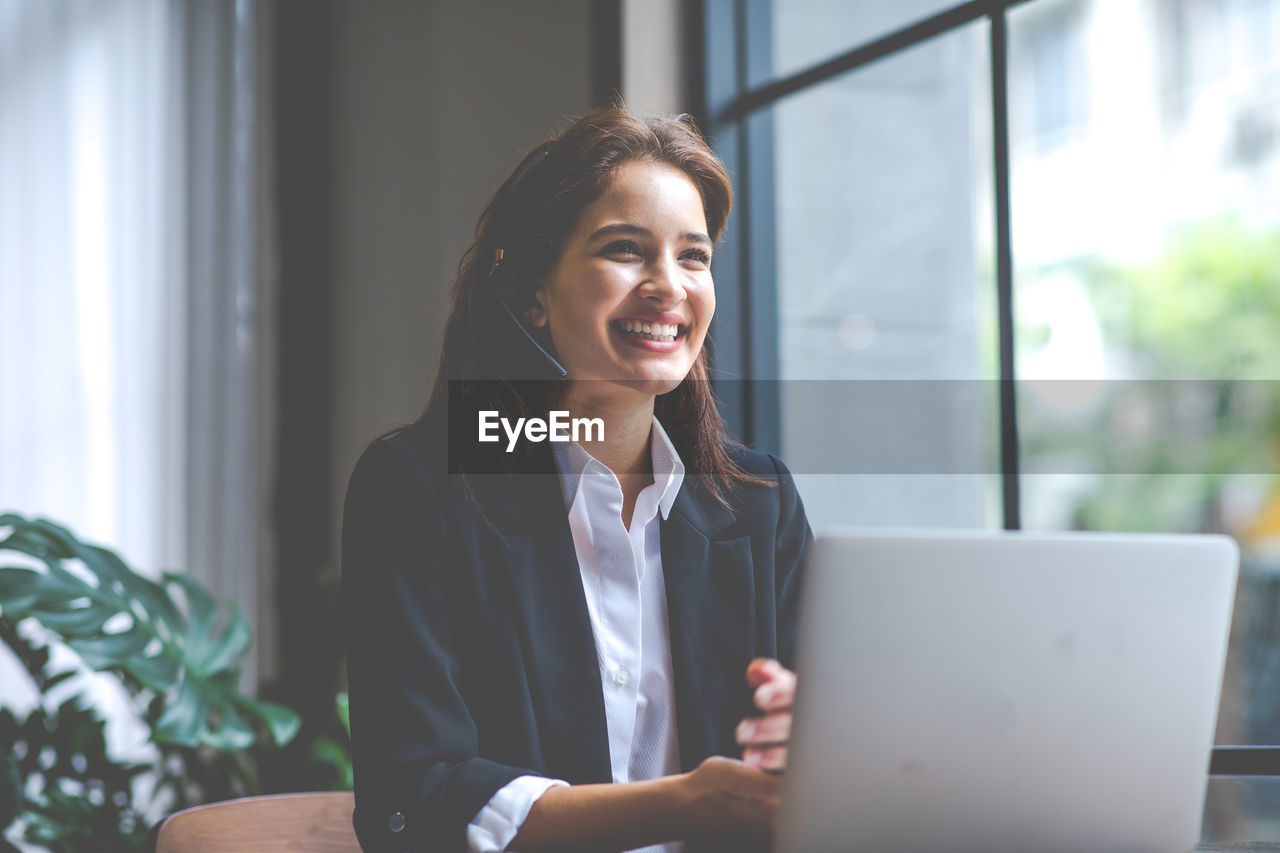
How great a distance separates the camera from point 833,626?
75cm

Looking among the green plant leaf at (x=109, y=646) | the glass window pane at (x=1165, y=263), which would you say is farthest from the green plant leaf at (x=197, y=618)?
the glass window pane at (x=1165, y=263)

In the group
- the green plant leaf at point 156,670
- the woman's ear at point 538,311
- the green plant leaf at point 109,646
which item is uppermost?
the woman's ear at point 538,311

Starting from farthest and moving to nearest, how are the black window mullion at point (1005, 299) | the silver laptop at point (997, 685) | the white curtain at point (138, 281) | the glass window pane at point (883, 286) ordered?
1. the white curtain at point (138, 281)
2. the glass window pane at point (883, 286)
3. the black window mullion at point (1005, 299)
4. the silver laptop at point (997, 685)

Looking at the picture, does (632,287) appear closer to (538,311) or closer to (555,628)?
(538,311)

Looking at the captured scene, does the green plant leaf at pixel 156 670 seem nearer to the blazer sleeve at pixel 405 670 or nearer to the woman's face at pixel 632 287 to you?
the blazer sleeve at pixel 405 670

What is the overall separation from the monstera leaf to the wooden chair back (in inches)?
29.9

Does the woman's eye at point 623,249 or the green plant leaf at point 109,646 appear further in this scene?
the green plant leaf at point 109,646

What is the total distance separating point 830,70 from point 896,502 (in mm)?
1214

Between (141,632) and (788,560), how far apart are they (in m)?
1.39

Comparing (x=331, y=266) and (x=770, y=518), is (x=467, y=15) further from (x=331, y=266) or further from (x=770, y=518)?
(x=770, y=518)

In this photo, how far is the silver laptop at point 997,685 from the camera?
752mm

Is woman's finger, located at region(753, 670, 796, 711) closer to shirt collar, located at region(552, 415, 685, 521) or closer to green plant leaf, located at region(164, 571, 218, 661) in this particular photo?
shirt collar, located at region(552, 415, 685, 521)

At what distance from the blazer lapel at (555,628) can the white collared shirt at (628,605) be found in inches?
0.8

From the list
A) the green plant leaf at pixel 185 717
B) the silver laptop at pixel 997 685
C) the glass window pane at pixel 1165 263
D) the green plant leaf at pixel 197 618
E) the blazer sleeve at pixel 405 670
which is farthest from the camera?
the glass window pane at pixel 1165 263
